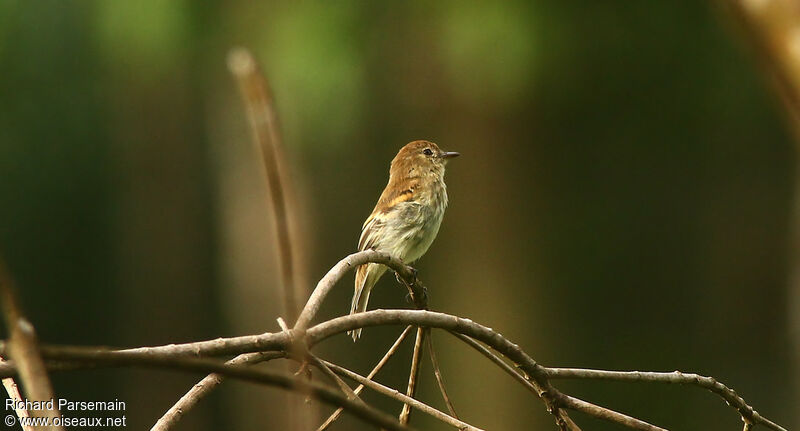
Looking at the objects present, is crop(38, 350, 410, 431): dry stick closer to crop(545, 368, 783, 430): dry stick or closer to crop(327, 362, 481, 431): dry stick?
crop(327, 362, 481, 431): dry stick

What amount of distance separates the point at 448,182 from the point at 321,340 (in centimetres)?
878

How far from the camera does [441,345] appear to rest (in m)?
11.2

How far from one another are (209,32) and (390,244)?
16.7ft

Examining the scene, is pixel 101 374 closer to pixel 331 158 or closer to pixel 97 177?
pixel 97 177

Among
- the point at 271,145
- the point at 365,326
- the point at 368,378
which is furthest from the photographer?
the point at 368,378

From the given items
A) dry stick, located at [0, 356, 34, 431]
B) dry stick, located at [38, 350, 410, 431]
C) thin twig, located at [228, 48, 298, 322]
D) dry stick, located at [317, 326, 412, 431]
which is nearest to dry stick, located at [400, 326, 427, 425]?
dry stick, located at [317, 326, 412, 431]

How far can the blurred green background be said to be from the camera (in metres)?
9.74

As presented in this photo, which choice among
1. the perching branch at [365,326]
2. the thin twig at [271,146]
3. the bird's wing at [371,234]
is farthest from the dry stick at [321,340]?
the bird's wing at [371,234]

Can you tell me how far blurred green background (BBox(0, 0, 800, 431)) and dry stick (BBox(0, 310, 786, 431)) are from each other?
6.77m

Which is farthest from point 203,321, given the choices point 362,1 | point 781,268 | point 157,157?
point 781,268

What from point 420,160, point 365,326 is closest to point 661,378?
point 365,326

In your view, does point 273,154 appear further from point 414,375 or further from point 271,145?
point 414,375

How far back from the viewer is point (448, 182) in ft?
33.9

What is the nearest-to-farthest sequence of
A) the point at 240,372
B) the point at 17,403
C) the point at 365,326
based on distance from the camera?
1. the point at 240,372
2. the point at 17,403
3. the point at 365,326
